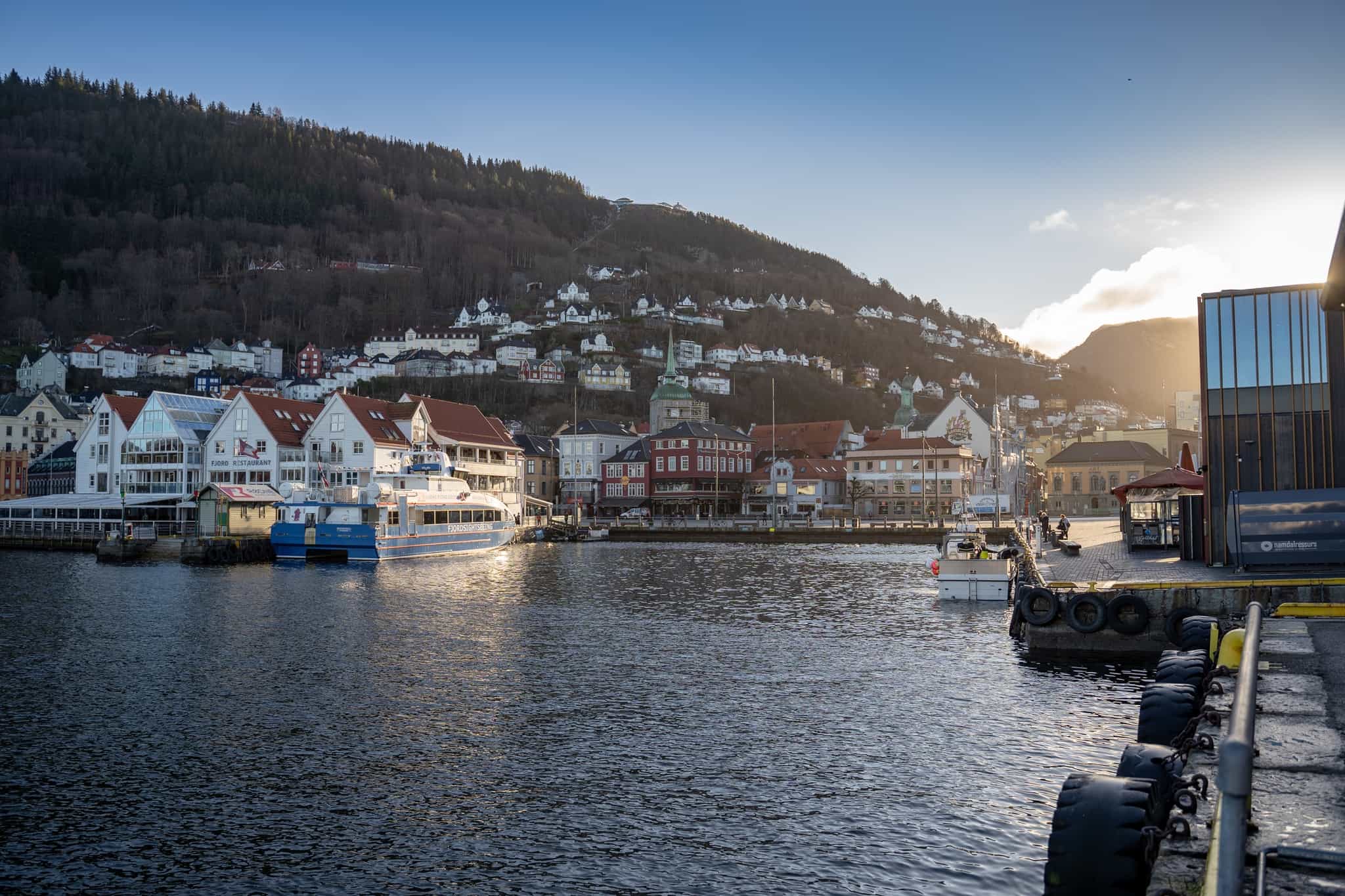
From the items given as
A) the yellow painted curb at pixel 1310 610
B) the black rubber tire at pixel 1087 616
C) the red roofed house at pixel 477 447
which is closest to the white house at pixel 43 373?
the red roofed house at pixel 477 447

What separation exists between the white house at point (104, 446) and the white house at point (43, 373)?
3524 inches

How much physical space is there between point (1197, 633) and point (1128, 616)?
6.66 meters

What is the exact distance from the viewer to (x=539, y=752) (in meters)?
17.2

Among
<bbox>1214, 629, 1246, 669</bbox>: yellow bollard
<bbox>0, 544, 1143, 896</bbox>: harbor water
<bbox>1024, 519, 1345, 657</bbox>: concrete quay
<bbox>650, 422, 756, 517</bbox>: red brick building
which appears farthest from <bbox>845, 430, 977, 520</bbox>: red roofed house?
<bbox>1214, 629, 1246, 669</bbox>: yellow bollard

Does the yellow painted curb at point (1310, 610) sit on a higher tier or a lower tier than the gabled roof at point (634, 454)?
lower

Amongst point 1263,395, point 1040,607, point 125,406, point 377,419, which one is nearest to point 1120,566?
point 1263,395

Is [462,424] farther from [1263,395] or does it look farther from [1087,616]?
[1087,616]

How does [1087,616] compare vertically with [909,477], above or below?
below

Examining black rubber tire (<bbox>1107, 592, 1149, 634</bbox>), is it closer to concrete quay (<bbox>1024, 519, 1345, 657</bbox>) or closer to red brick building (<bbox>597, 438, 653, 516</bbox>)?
concrete quay (<bbox>1024, 519, 1345, 657</bbox>)

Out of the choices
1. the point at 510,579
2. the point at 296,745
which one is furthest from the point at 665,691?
the point at 510,579

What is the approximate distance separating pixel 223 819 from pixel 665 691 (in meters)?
10.3

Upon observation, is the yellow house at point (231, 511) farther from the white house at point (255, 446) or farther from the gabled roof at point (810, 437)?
the gabled roof at point (810, 437)

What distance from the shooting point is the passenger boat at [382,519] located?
6216 cm

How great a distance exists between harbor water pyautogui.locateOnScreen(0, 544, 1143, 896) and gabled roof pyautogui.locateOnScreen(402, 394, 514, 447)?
56.3 meters
